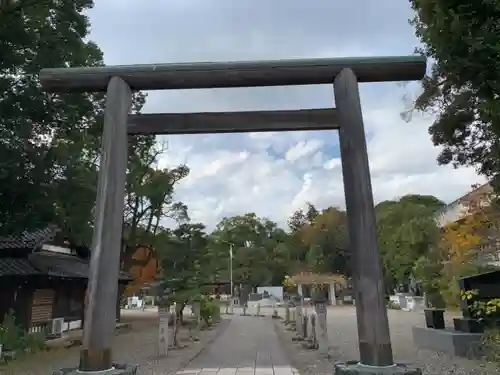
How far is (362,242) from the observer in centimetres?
461

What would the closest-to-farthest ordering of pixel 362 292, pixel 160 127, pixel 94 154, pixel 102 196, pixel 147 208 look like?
pixel 362 292 < pixel 102 196 < pixel 160 127 < pixel 94 154 < pixel 147 208

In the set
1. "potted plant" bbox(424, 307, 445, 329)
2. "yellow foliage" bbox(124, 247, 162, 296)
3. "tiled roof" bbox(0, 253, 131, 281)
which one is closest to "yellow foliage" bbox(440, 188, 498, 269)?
"potted plant" bbox(424, 307, 445, 329)

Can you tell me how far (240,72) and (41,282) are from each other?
13.3m

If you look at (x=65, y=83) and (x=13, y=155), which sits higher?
(x=13, y=155)

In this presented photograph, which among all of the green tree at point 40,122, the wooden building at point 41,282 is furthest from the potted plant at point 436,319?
the green tree at point 40,122

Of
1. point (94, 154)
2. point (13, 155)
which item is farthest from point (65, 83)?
point (94, 154)

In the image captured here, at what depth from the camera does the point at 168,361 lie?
10.7 meters

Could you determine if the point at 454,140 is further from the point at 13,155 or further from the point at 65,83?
the point at 13,155

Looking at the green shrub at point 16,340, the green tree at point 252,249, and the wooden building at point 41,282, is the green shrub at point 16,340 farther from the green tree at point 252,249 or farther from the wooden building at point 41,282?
the green tree at point 252,249

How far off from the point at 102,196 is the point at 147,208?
19.3 meters

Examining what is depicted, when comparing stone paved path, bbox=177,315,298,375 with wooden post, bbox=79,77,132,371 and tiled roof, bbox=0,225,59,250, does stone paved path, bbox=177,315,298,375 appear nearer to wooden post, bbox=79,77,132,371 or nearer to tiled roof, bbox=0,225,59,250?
wooden post, bbox=79,77,132,371

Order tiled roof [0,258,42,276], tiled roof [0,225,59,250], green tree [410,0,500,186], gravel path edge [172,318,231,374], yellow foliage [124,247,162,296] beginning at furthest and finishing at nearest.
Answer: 1. yellow foliage [124,247,162,296]
2. tiled roof [0,225,59,250]
3. tiled roof [0,258,42,276]
4. gravel path edge [172,318,231,374]
5. green tree [410,0,500,186]

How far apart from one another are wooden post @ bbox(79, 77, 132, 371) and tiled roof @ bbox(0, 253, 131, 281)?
10.0 m

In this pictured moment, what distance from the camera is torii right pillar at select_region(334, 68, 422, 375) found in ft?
13.9
